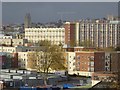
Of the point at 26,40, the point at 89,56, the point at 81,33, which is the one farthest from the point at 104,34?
the point at 89,56

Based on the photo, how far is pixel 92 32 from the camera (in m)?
9.52

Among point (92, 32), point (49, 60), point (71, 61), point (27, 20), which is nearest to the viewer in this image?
point (49, 60)

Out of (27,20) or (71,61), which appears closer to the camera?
(71,61)

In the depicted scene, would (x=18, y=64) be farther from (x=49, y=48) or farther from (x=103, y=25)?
(x=103, y=25)

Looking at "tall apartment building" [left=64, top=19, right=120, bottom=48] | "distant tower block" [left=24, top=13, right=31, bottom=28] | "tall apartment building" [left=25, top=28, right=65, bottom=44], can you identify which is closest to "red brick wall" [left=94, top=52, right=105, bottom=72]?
"distant tower block" [left=24, top=13, right=31, bottom=28]

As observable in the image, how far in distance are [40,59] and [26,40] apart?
4.33 m

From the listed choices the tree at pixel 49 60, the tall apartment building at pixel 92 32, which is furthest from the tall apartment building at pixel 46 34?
the tree at pixel 49 60

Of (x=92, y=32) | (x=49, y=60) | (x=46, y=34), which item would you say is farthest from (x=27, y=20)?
(x=49, y=60)

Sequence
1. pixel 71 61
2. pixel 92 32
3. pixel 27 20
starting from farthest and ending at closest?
pixel 92 32 < pixel 27 20 < pixel 71 61

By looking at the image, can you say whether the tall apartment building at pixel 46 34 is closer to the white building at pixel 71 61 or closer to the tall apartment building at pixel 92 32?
the tall apartment building at pixel 92 32

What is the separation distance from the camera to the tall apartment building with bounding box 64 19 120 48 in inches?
338

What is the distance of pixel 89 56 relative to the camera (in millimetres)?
6121

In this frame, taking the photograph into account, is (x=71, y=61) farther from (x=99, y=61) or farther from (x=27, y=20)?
(x=27, y=20)

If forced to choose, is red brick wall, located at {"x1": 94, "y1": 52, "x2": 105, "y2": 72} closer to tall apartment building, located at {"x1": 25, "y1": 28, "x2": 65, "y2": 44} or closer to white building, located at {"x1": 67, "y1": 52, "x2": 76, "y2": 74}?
white building, located at {"x1": 67, "y1": 52, "x2": 76, "y2": 74}
